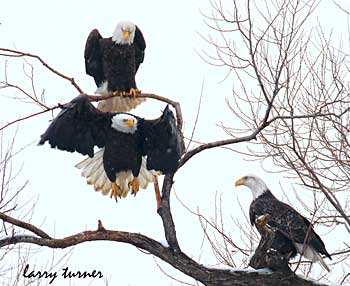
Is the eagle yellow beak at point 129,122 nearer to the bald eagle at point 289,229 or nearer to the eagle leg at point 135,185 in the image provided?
the eagle leg at point 135,185

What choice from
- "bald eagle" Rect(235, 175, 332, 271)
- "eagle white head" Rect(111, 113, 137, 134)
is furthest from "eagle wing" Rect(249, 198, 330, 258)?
"eagle white head" Rect(111, 113, 137, 134)

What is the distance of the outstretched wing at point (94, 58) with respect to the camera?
5.62 metres

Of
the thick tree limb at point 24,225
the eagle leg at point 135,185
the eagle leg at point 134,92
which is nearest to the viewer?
the thick tree limb at point 24,225

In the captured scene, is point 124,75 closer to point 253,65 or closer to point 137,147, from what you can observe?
point 137,147

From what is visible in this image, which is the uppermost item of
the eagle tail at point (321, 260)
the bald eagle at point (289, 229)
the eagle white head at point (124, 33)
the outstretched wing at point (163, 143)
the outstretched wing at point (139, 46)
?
the outstretched wing at point (139, 46)

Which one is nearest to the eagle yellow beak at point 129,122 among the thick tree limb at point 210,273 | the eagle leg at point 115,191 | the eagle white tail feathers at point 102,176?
the eagle white tail feathers at point 102,176

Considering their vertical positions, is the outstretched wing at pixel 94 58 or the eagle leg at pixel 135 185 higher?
the outstretched wing at pixel 94 58

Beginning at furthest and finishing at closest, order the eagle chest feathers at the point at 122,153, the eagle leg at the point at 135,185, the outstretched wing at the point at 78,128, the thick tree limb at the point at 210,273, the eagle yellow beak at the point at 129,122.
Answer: the eagle leg at the point at 135,185
the eagle chest feathers at the point at 122,153
the eagle yellow beak at the point at 129,122
the outstretched wing at the point at 78,128
the thick tree limb at the point at 210,273

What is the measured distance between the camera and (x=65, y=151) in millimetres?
4309

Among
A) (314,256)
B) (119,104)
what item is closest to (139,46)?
(119,104)

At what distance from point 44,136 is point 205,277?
119cm

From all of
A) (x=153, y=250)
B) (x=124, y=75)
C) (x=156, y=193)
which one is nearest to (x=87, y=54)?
(x=124, y=75)

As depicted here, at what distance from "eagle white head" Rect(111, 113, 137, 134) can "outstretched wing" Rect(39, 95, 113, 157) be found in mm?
48

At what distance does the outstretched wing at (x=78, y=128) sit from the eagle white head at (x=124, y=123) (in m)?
0.05
